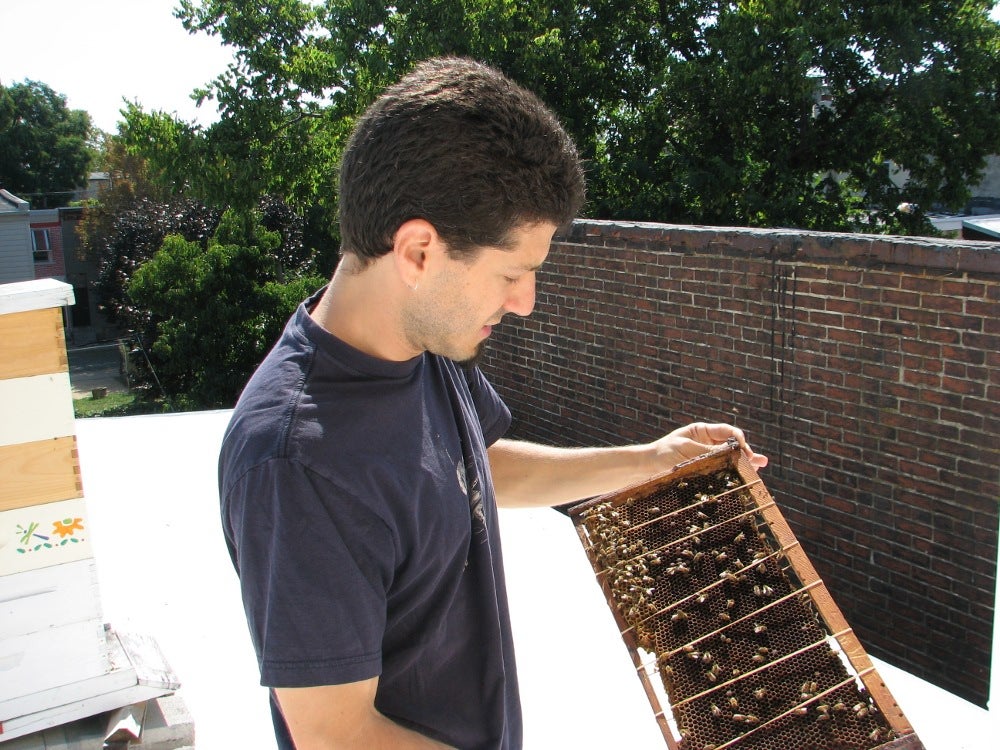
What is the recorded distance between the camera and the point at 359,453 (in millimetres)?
1309

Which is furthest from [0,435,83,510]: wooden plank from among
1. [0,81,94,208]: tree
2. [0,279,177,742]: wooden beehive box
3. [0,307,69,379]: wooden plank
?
[0,81,94,208]: tree

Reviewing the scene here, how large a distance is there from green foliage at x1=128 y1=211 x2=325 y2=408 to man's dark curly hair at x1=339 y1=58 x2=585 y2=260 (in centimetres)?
1559

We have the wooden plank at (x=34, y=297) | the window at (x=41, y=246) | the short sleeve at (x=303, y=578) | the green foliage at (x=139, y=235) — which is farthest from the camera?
the window at (x=41, y=246)

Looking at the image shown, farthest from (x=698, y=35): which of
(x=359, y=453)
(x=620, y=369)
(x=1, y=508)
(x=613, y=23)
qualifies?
(x=359, y=453)

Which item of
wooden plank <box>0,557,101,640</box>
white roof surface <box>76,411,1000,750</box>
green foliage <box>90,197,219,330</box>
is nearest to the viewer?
wooden plank <box>0,557,101,640</box>

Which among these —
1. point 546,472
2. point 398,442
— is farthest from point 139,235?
point 398,442

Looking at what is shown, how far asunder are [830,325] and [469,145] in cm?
420

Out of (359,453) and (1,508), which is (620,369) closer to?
(1,508)

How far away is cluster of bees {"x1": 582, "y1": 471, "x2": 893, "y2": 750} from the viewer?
2168 mm

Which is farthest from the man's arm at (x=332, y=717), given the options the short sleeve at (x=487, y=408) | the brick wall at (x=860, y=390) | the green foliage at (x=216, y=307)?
the green foliage at (x=216, y=307)

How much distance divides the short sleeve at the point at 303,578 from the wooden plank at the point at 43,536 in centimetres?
215

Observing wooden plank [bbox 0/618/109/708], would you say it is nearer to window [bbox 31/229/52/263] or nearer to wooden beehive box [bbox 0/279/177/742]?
wooden beehive box [bbox 0/279/177/742]

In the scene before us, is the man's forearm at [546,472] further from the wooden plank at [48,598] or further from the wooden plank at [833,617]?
the wooden plank at [48,598]

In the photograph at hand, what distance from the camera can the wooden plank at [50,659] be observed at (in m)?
3.19
